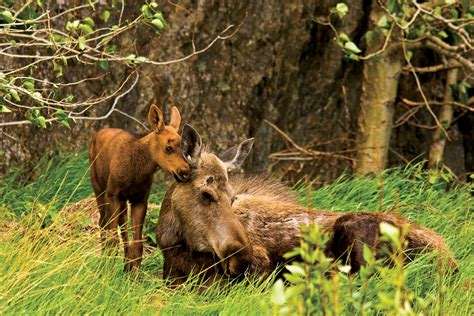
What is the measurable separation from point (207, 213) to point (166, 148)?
62 centimetres

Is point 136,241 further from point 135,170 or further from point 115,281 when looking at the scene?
point 115,281

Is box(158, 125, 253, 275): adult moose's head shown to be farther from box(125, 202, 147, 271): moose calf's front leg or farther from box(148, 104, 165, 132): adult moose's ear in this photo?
box(148, 104, 165, 132): adult moose's ear

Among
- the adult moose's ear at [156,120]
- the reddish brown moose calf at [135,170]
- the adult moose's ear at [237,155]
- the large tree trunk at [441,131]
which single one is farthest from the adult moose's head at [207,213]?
the large tree trunk at [441,131]

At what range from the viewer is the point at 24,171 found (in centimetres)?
995

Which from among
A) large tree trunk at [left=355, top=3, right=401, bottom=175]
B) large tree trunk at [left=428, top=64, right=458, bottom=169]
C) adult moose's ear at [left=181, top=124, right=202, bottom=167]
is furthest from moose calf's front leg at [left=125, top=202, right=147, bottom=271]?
large tree trunk at [left=428, top=64, right=458, bottom=169]

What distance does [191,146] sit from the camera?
23.3 feet

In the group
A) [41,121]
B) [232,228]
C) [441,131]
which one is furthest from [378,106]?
[41,121]

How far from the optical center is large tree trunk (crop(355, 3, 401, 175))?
1151 cm

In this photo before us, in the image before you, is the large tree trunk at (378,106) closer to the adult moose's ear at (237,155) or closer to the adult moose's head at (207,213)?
the adult moose's ear at (237,155)

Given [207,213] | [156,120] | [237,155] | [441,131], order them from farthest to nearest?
[441,131] < [156,120] < [237,155] < [207,213]

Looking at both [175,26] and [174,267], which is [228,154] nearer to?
[174,267]

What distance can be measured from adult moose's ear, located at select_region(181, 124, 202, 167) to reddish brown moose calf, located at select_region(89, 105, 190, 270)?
74 millimetres

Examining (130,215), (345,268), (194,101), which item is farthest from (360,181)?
(345,268)

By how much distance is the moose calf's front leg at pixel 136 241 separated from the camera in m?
7.42
